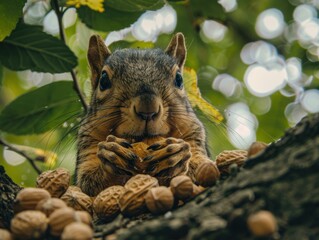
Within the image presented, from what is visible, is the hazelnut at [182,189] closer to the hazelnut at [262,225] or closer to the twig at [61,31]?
the hazelnut at [262,225]

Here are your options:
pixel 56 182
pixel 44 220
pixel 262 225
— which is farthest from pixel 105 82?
pixel 262 225

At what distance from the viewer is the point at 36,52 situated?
7.36ft

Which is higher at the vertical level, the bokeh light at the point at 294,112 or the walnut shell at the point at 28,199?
the bokeh light at the point at 294,112

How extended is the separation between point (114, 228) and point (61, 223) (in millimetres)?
149

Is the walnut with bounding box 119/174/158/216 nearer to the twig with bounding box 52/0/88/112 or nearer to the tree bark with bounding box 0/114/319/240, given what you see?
the tree bark with bounding box 0/114/319/240

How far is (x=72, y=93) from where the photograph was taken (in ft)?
8.57

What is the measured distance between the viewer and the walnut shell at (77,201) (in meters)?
1.58

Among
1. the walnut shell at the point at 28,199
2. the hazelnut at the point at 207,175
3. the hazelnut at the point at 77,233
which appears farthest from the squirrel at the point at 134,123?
the hazelnut at the point at 77,233

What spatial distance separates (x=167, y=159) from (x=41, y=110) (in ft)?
3.30

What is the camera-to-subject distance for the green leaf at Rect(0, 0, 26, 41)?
6.51ft

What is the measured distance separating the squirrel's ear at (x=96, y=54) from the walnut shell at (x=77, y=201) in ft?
3.21

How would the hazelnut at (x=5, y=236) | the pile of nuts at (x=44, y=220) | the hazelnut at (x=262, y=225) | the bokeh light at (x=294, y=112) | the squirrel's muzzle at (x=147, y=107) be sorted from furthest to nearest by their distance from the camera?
1. the bokeh light at (x=294, y=112)
2. the squirrel's muzzle at (x=147, y=107)
3. the hazelnut at (x=5, y=236)
4. the pile of nuts at (x=44, y=220)
5. the hazelnut at (x=262, y=225)

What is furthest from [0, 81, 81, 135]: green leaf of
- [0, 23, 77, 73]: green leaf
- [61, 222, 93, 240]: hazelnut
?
[61, 222, 93, 240]: hazelnut

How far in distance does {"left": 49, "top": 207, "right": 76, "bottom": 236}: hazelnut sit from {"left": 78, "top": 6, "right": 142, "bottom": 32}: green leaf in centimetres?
116
